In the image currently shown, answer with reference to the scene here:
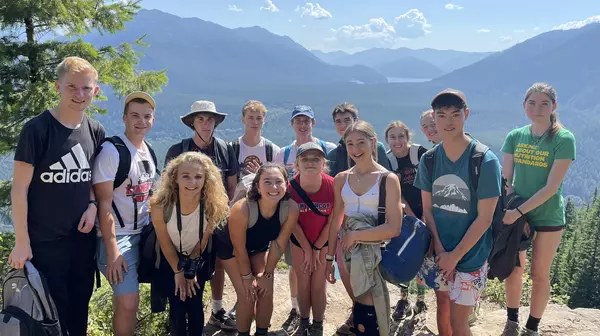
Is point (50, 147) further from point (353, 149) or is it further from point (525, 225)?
point (525, 225)

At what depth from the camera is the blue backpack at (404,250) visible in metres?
3.03

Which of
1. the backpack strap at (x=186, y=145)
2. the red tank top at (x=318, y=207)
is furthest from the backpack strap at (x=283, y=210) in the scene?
the backpack strap at (x=186, y=145)

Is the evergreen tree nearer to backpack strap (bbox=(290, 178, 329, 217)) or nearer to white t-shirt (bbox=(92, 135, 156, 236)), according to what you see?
white t-shirt (bbox=(92, 135, 156, 236))

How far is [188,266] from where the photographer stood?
3186mm

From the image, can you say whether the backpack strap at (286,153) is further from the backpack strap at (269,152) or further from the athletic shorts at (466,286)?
the athletic shorts at (466,286)

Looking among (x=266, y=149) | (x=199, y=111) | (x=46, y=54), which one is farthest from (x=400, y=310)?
(x=46, y=54)

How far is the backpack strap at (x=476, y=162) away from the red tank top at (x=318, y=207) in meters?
1.20

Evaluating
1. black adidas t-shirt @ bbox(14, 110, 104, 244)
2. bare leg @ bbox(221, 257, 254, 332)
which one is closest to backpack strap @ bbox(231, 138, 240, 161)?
bare leg @ bbox(221, 257, 254, 332)

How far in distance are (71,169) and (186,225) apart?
914 millimetres

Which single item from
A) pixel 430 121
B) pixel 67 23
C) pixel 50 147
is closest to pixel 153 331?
pixel 50 147

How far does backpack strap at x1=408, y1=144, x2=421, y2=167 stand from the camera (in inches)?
163

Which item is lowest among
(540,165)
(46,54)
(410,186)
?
(410,186)

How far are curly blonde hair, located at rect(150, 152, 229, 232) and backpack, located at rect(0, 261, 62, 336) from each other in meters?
0.90

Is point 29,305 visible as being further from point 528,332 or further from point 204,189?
point 528,332
